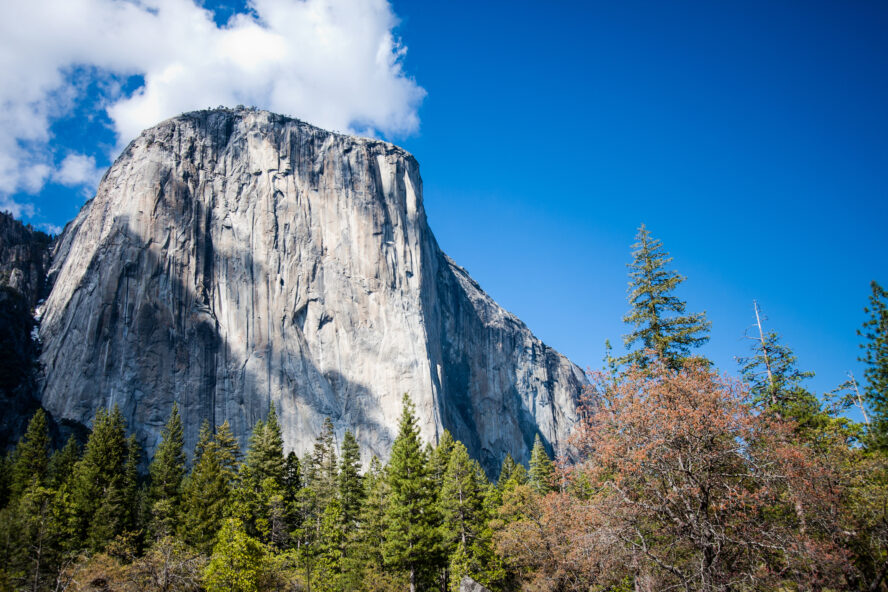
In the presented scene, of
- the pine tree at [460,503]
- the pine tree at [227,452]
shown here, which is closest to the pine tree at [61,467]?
the pine tree at [227,452]

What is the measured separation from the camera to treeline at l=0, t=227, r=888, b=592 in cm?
1123

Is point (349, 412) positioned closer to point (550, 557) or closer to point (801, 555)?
point (550, 557)

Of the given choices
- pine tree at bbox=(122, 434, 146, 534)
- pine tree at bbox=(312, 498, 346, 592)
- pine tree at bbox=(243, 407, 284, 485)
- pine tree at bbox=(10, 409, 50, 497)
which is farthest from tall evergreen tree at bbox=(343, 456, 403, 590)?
pine tree at bbox=(10, 409, 50, 497)

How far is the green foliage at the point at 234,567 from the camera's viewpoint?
20.9 m

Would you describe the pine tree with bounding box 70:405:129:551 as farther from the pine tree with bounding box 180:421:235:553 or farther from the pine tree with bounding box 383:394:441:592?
the pine tree with bounding box 383:394:441:592

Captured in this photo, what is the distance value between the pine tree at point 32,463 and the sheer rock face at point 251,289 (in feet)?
96.1

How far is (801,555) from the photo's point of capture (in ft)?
33.3

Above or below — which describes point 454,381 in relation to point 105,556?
above

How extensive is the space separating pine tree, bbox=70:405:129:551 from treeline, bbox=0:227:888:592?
127 mm

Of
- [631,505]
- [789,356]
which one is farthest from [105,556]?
[789,356]

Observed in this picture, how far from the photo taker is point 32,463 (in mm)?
41750

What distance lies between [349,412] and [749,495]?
2908 inches

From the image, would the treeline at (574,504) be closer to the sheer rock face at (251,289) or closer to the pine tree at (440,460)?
the pine tree at (440,460)

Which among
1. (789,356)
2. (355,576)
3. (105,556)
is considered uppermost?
(789,356)
